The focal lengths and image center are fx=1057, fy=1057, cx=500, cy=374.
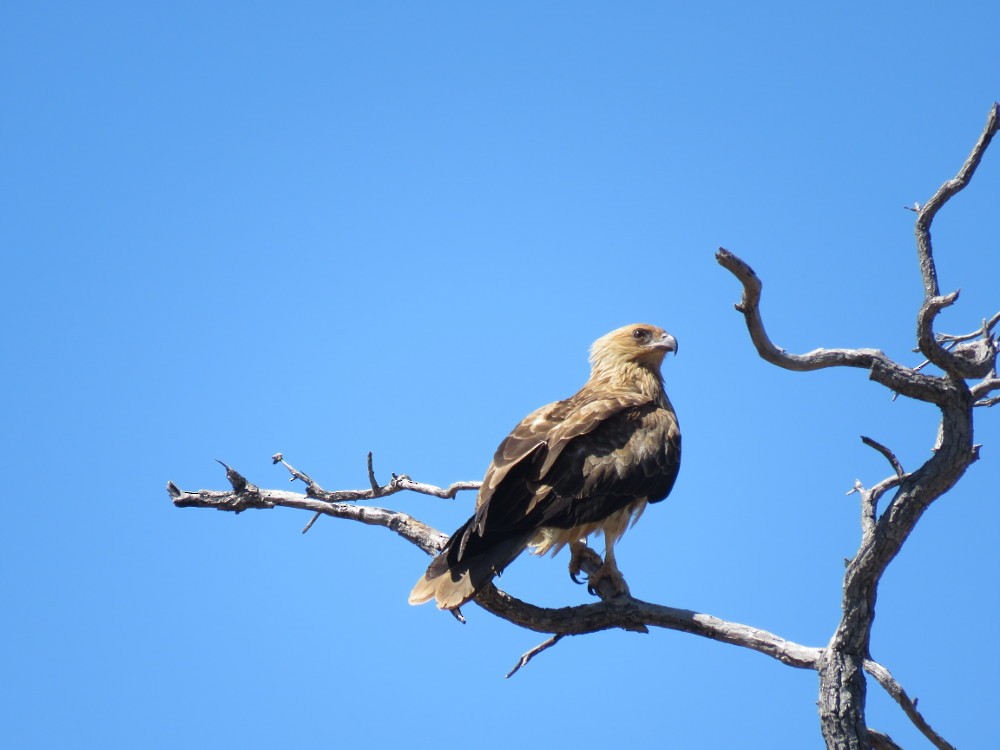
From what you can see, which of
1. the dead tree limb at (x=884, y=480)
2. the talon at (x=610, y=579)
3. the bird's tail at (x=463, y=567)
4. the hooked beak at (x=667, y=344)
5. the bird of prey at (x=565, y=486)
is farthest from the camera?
the hooked beak at (x=667, y=344)

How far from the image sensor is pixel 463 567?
5406 millimetres

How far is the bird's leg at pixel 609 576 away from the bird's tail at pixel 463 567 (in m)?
0.56

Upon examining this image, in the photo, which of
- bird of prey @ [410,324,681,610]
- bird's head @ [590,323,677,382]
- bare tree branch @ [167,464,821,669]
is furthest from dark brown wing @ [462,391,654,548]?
bird's head @ [590,323,677,382]

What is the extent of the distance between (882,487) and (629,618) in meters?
1.48

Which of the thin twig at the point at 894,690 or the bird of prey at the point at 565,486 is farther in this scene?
the bird of prey at the point at 565,486

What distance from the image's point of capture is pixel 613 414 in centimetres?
629

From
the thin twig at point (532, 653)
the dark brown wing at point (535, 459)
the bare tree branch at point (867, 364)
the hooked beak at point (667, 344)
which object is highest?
the hooked beak at point (667, 344)

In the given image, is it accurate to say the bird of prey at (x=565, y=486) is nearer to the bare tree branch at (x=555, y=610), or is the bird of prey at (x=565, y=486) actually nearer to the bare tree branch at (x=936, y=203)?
the bare tree branch at (x=555, y=610)

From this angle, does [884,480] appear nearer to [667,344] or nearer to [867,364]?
[867,364]

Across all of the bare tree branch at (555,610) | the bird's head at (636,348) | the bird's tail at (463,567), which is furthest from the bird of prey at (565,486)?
the bird's head at (636,348)

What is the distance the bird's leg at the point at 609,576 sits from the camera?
18.6ft

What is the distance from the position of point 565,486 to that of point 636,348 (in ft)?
6.34

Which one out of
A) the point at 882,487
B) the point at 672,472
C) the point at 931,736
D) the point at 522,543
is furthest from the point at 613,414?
the point at 931,736

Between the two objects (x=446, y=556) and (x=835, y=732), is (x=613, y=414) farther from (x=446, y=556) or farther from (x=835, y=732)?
(x=835, y=732)
